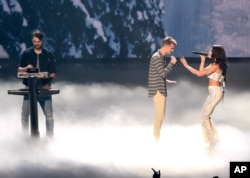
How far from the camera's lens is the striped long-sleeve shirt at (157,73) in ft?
28.3

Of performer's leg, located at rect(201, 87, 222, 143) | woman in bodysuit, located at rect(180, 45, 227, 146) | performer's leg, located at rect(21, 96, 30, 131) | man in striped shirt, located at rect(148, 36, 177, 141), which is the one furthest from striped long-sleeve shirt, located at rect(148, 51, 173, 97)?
performer's leg, located at rect(21, 96, 30, 131)

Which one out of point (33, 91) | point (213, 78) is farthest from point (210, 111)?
point (33, 91)

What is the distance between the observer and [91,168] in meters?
7.80

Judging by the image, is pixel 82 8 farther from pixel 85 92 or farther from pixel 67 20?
pixel 85 92

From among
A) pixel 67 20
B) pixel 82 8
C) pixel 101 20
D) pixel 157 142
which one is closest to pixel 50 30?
pixel 67 20

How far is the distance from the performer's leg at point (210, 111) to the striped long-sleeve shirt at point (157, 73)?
0.68m

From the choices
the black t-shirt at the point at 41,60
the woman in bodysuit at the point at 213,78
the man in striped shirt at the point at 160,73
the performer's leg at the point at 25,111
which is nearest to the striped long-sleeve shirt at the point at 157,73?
the man in striped shirt at the point at 160,73

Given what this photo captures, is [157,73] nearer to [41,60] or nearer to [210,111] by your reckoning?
[210,111]

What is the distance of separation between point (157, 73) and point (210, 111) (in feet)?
3.23

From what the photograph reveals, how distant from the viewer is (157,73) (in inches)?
342

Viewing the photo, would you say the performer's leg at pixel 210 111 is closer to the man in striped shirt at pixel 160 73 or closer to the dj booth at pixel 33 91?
the man in striped shirt at pixel 160 73

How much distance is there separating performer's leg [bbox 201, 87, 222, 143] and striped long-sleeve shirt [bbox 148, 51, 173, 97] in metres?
0.68

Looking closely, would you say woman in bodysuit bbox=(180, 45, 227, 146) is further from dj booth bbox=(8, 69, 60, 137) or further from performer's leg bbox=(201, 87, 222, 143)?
dj booth bbox=(8, 69, 60, 137)

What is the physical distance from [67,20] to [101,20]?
7.08 meters
